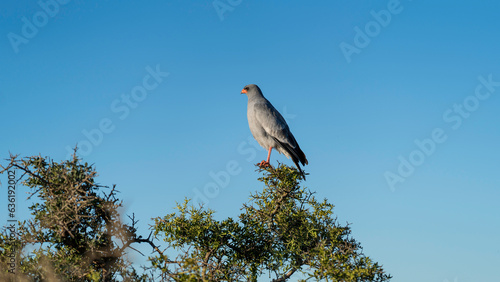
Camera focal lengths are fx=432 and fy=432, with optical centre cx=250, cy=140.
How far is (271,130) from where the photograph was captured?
1098 centimetres

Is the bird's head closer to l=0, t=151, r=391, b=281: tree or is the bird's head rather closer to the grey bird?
the grey bird

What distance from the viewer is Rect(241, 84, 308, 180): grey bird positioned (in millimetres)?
10641

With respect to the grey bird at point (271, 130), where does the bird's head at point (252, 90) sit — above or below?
above

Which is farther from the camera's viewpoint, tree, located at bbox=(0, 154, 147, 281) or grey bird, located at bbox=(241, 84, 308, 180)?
grey bird, located at bbox=(241, 84, 308, 180)

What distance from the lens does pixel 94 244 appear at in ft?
20.3

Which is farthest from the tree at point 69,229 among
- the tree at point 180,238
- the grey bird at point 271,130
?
the grey bird at point 271,130

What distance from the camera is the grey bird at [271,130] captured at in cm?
1064

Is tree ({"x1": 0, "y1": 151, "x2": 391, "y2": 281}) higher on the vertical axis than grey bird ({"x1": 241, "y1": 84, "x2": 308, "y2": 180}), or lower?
lower

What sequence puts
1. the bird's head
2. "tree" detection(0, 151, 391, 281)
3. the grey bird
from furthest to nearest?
the bird's head < the grey bird < "tree" detection(0, 151, 391, 281)

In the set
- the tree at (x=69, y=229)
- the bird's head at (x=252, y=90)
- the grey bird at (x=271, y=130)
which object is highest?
the bird's head at (x=252, y=90)

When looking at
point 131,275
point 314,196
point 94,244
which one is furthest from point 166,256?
point 314,196

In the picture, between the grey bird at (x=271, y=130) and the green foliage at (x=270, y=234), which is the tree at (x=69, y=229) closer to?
the green foliage at (x=270, y=234)

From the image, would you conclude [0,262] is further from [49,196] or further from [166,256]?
[166,256]

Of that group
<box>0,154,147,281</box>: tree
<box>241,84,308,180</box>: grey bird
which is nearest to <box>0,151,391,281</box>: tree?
<box>0,154,147,281</box>: tree
